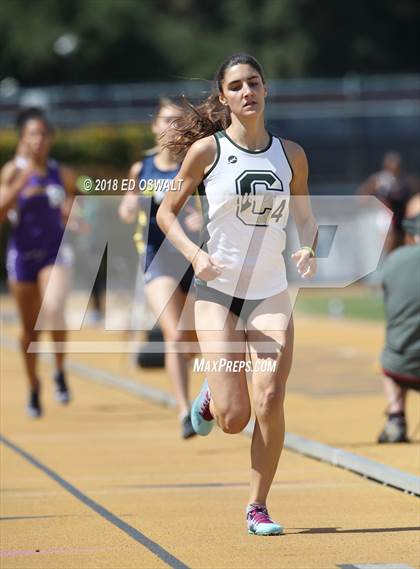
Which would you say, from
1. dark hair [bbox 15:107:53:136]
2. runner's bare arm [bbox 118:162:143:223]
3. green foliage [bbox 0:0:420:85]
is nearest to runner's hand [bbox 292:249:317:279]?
runner's bare arm [bbox 118:162:143:223]

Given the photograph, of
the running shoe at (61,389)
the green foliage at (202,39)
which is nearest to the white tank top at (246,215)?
the running shoe at (61,389)

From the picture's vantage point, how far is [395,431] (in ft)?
34.6

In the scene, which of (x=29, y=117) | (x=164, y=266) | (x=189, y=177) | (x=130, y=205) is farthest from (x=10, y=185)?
(x=189, y=177)

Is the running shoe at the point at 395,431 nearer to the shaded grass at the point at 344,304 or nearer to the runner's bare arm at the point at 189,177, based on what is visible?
the runner's bare arm at the point at 189,177

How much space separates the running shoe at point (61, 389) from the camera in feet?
44.9

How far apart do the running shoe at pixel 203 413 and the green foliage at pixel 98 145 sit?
2966cm

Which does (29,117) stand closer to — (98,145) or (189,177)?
(189,177)

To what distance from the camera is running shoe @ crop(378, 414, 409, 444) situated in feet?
34.6

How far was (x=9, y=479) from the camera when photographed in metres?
9.33

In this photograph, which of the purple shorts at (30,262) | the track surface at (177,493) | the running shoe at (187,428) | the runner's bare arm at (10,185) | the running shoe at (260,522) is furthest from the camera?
the purple shorts at (30,262)

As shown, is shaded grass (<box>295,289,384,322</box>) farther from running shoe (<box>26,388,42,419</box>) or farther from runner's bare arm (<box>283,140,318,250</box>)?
runner's bare arm (<box>283,140,318,250</box>)

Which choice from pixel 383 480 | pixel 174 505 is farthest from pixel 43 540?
pixel 383 480

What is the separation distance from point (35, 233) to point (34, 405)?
154 cm

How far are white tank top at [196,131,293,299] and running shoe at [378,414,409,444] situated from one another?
3374 mm
